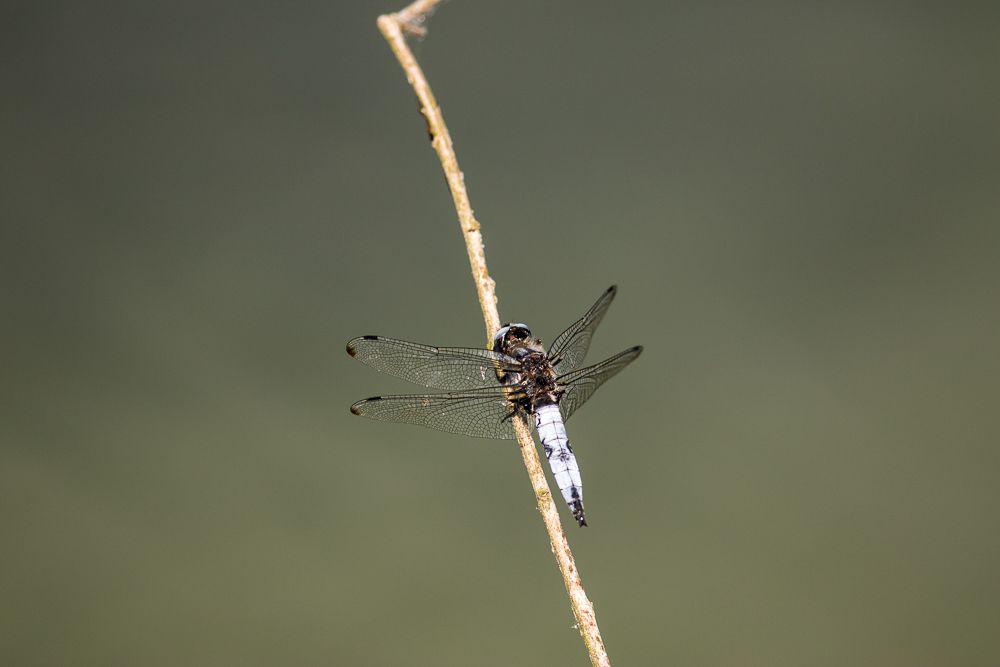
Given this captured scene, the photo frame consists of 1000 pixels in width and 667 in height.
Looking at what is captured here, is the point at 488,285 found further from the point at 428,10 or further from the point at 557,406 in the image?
the point at 428,10

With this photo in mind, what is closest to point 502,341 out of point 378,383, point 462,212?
point 462,212

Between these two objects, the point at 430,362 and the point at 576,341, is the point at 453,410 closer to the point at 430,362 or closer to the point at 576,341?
the point at 430,362

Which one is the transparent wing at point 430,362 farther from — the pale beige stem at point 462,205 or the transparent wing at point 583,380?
the pale beige stem at point 462,205

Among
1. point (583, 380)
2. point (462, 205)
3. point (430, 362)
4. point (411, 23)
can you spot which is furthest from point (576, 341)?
point (411, 23)

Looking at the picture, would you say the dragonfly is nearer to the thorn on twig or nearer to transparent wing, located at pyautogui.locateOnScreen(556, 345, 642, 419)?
transparent wing, located at pyautogui.locateOnScreen(556, 345, 642, 419)

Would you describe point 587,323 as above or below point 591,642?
above

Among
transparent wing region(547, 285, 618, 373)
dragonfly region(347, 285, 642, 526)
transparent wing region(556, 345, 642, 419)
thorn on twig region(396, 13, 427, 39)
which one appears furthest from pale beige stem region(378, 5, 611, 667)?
transparent wing region(547, 285, 618, 373)
